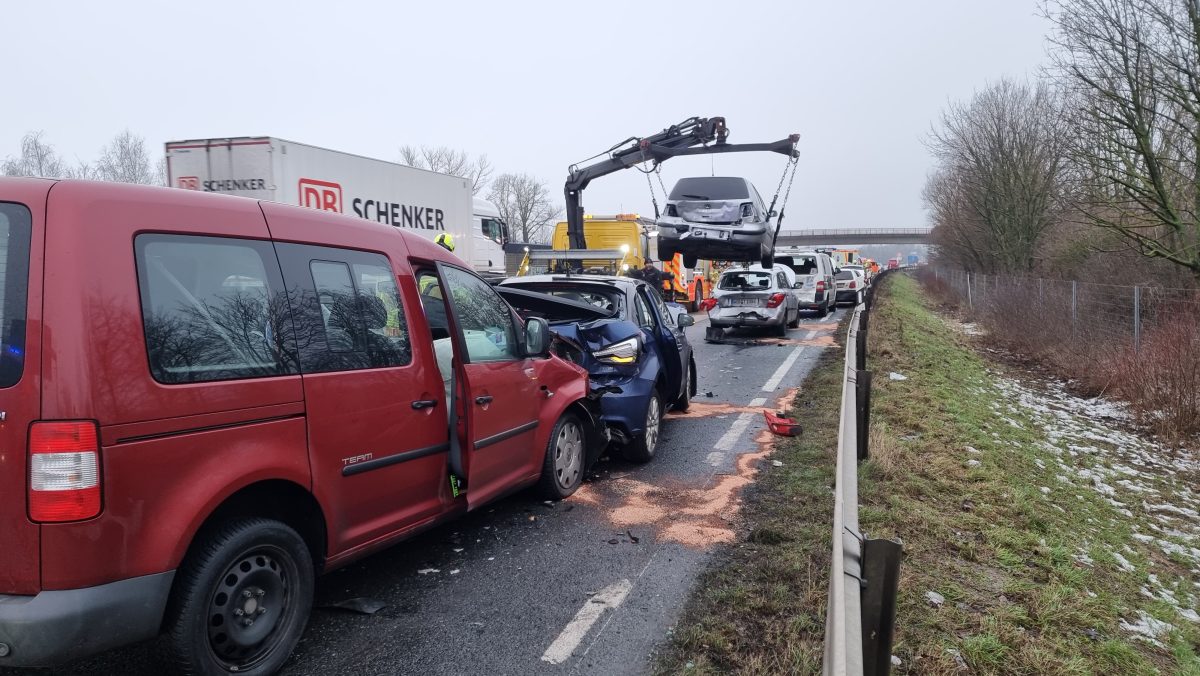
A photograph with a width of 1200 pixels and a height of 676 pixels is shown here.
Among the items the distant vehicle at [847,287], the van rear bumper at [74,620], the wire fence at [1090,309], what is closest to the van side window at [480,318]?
the van rear bumper at [74,620]

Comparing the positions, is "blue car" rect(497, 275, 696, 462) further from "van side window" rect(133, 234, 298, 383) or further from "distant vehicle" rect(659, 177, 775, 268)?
"distant vehicle" rect(659, 177, 775, 268)

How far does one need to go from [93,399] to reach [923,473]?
575 cm

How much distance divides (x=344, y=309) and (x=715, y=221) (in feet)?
33.0

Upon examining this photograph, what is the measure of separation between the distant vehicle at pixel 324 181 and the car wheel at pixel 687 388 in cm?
377

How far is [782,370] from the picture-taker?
11.7m

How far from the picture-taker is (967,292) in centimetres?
3139

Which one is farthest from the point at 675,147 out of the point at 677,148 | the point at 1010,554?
the point at 1010,554

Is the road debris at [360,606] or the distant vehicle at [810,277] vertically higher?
the distant vehicle at [810,277]

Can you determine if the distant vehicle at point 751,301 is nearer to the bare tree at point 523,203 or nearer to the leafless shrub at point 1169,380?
the leafless shrub at point 1169,380

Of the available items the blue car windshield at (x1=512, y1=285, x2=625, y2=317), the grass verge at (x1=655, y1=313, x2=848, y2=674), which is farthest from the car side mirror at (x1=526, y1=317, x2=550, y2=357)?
the blue car windshield at (x1=512, y1=285, x2=625, y2=317)

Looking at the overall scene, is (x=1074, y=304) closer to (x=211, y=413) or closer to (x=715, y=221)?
(x=715, y=221)

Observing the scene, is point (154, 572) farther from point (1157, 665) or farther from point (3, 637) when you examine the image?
point (1157, 665)

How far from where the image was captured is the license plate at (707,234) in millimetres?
12680

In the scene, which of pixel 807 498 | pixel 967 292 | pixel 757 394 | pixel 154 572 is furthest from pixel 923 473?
pixel 967 292
